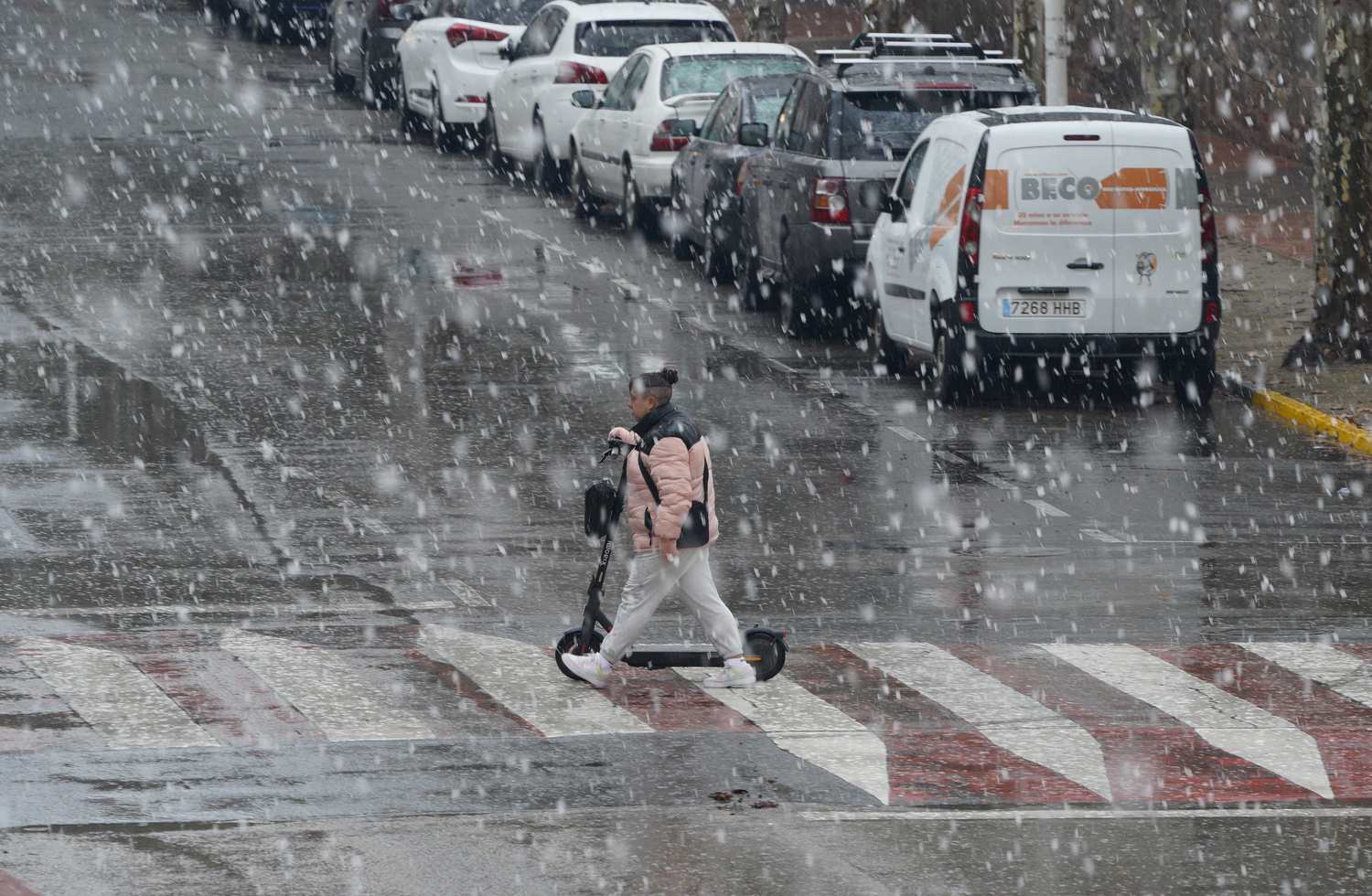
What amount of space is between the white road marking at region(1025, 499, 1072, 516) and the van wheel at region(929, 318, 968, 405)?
2738 mm

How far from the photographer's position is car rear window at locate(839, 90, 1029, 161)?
58.2ft

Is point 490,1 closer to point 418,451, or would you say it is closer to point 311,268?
point 311,268

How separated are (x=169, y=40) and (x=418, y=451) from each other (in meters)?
30.4

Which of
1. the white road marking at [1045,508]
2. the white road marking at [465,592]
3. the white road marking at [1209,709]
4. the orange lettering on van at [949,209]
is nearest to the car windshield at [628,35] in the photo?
the orange lettering on van at [949,209]

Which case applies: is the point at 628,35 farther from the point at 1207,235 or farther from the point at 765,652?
the point at 765,652

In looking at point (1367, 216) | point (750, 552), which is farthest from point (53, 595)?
point (1367, 216)

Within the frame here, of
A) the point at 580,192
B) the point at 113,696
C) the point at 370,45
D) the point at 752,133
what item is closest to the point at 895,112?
the point at 752,133

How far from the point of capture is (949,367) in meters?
15.4

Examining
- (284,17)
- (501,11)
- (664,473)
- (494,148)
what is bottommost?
(494,148)

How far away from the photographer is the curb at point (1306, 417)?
14.6m

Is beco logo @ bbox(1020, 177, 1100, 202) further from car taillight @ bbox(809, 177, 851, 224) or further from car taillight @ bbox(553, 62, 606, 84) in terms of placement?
car taillight @ bbox(553, 62, 606, 84)

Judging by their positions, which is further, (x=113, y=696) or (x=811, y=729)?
(x=113, y=696)

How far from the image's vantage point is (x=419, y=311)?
1891 centimetres

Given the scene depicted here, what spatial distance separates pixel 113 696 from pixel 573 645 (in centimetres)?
180
